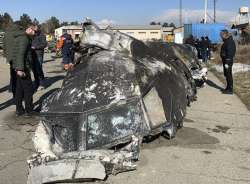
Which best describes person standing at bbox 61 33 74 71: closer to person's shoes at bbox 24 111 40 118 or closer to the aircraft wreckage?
person's shoes at bbox 24 111 40 118

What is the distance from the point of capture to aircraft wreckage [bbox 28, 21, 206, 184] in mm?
5465

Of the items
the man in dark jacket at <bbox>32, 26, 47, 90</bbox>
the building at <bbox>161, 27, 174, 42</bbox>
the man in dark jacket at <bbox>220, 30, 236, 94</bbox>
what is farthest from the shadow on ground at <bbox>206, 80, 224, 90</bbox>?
the building at <bbox>161, 27, 174, 42</bbox>

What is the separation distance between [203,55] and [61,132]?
21380mm

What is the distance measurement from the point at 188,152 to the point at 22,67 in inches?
143

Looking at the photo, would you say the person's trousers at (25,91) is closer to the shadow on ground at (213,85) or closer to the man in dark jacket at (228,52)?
the man in dark jacket at (228,52)

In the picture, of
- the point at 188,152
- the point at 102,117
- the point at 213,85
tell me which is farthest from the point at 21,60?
the point at 213,85

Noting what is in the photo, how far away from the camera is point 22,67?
27.2 ft

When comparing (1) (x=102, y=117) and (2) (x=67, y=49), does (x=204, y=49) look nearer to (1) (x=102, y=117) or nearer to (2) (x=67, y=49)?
(2) (x=67, y=49)

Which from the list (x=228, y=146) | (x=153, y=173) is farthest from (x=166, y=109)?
(x=153, y=173)

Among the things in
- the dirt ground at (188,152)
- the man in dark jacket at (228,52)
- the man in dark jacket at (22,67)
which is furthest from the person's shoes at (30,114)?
the man in dark jacket at (228,52)

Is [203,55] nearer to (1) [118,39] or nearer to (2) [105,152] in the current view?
(1) [118,39]

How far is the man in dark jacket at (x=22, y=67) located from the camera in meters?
8.28

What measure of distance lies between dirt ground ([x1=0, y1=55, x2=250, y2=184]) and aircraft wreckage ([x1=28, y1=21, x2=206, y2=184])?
0.25 meters

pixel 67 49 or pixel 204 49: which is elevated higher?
pixel 67 49
